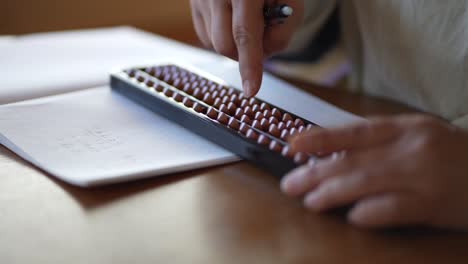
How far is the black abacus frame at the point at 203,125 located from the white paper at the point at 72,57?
0.37 ft

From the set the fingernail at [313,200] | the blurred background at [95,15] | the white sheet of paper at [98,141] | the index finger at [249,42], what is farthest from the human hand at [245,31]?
the blurred background at [95,15]

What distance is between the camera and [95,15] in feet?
4.56

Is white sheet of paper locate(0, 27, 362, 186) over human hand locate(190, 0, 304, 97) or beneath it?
beneath

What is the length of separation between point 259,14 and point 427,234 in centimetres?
32

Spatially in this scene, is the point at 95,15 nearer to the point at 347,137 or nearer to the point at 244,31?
the point at 244,31

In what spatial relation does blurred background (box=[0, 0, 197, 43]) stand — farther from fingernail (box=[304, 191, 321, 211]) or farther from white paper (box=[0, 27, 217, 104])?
fingernail (box=[304, 191, 321, 211])

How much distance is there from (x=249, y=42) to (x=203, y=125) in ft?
0.39

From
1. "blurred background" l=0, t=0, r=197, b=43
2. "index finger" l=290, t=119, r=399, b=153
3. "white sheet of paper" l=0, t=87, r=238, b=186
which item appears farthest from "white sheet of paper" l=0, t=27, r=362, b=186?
"blurred background" l=0, t=0, r=197, b=43

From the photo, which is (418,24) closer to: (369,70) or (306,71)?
(369,70)

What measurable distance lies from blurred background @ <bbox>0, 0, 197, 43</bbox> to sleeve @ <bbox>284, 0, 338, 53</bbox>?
0.65 meters

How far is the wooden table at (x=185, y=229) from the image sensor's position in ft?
1.16

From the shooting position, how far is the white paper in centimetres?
72

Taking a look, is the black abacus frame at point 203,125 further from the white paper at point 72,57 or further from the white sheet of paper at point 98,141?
the white paper at point 72,57

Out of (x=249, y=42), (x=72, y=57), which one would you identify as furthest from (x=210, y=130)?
(x=72, y=57)
